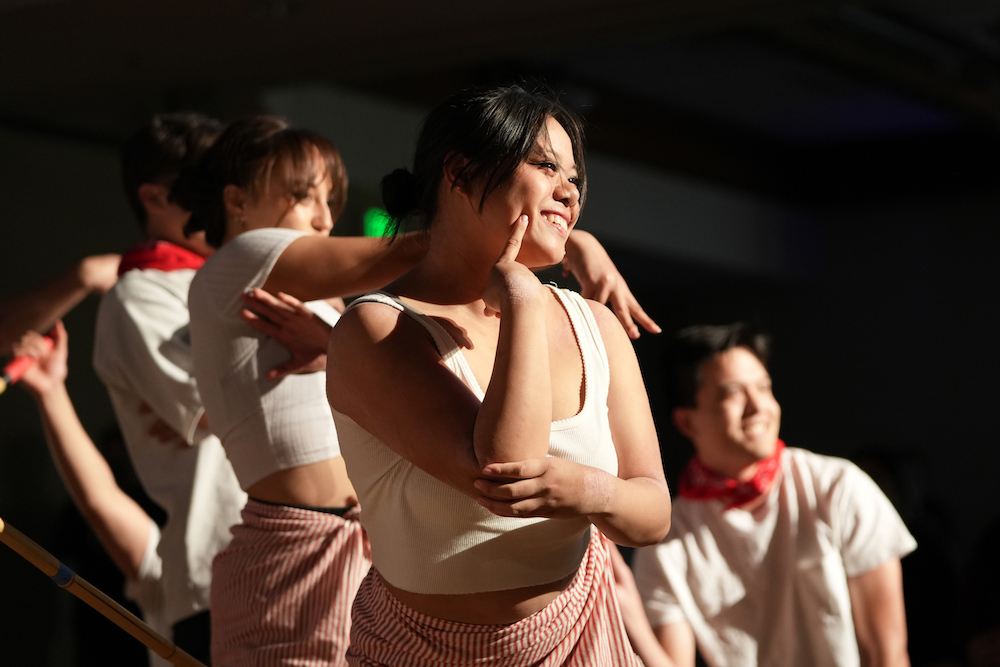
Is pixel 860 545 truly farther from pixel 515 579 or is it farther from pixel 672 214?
pixel 672 214

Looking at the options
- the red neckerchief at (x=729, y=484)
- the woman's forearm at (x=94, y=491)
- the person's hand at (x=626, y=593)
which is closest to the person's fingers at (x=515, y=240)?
the person's hand at (x=626, y=593)

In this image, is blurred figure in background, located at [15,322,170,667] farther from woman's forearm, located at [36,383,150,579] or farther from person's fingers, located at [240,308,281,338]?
person's fingers, located at [240,308,281,338]

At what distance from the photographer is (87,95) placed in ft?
12.0

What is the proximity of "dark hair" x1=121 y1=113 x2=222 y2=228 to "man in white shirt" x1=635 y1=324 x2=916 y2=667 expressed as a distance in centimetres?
113

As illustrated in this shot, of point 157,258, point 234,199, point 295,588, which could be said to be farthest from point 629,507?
point 157,258

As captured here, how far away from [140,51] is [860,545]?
7.76 ft

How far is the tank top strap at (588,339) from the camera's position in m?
1.16

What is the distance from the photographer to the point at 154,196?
2113 millimetres

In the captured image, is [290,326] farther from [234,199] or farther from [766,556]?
[766,556]

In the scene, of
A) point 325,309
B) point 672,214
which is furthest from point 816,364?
point 325,309

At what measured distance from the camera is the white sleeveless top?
108cm

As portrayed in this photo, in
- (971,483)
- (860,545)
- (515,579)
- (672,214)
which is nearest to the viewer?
(515,579)

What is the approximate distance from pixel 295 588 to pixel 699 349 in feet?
3.87

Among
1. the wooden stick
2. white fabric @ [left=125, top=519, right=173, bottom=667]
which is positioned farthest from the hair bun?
white fabric @ [left=125, top=519, right=173, bottom=667]
